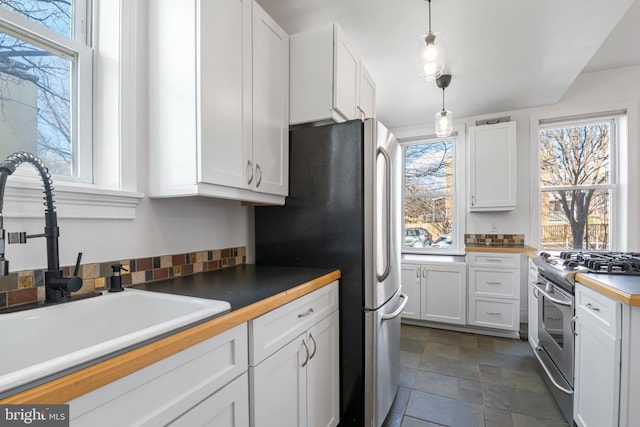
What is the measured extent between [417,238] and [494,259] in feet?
3.23

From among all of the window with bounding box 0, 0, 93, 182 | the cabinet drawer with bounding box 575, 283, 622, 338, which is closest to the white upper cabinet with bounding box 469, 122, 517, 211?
the cabinet drawer with bounding box 575, 283, 622, 338

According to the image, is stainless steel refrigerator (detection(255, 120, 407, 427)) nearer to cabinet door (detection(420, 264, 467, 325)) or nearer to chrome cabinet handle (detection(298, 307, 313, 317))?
chrome cabinet handle (detection(298, 307, 313, 317))

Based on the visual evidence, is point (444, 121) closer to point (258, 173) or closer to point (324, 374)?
point (258, 173)

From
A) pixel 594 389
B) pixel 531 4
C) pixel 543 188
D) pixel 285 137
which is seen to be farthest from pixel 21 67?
pixel 543 188

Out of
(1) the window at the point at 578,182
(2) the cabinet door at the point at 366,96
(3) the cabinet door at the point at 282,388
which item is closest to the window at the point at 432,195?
(1) the window at the point at 578,182

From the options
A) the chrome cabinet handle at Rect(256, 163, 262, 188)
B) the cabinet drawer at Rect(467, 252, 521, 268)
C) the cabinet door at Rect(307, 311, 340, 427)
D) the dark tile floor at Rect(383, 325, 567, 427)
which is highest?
the chrome cabinet handle at Rect(256, 163, 262, 188)

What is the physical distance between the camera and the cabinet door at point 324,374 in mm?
1315

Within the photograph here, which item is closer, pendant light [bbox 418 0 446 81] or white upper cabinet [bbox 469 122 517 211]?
pendant light [bbox 418 0 446 81]

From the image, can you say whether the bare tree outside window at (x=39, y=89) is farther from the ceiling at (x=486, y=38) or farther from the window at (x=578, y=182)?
the window at (x=578, y=182)

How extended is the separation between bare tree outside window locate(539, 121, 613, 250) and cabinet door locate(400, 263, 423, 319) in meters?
1.47

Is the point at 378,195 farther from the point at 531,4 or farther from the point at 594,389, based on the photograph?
the point at 531,4

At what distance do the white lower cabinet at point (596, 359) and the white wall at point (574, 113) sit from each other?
200cm

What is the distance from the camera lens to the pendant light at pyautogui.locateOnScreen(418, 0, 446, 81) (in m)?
1.52

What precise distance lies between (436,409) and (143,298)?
183cm
